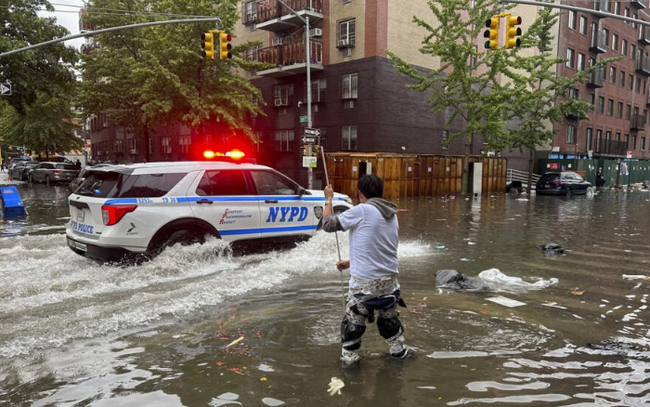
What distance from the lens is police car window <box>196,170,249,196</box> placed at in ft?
25.8

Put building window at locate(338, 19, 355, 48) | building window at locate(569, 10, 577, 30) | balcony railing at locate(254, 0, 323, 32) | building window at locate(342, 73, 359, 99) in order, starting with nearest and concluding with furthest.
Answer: building window at locate(338, 19, 355, 48), building window at locate(342, 73, 359, 99), balcony railing at locate(254, 0, 323, 32), building window at locate(569, 10, 577, 30)

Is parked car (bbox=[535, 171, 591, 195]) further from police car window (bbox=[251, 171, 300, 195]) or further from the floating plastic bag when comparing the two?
police car window (bbox=[251, 171, 300, 195])

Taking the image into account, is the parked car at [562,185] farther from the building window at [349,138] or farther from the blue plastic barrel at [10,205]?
the blue plastic barrel at [10,205]

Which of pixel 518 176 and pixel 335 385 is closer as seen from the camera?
pixel 335 385

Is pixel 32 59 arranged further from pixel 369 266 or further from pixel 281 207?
pixel 369 266

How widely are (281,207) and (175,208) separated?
77.7 inches

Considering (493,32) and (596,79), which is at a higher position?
(596,79)

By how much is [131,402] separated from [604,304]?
5.69m

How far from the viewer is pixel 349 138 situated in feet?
100

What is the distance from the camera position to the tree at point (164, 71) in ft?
79.9

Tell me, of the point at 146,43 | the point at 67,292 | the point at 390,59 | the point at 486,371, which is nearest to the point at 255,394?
the point at 486,371

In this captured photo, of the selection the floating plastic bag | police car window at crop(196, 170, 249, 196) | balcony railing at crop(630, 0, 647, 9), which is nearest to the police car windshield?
police car window at crop(196, 170, 249, 196)

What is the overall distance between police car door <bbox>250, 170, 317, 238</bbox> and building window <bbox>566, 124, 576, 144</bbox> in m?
41.3

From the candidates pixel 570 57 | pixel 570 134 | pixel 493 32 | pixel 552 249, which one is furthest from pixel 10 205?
pixel 570 57
